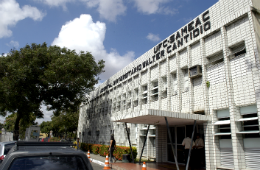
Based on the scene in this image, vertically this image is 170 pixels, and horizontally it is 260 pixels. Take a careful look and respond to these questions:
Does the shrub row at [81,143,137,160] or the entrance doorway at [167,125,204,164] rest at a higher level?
the entrance doorway at [167,125,204,164]

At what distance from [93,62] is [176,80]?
14011 millimetres

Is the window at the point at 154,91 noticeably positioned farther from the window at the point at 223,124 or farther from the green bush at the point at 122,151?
the window at the point at 223,124

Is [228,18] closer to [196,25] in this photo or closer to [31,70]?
[196,25]

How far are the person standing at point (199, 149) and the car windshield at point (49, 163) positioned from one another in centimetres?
797

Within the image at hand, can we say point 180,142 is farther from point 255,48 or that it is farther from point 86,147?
point 86,147

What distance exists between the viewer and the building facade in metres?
8.16

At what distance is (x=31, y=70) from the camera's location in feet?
66.9

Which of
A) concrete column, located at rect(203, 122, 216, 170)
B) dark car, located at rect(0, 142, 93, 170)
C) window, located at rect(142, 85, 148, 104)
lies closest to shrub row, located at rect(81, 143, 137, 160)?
window, located at rect(142, 85, 148, 104)

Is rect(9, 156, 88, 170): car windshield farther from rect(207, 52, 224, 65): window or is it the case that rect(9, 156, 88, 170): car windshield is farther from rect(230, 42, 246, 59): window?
rect(207, 52, 224, 65): window

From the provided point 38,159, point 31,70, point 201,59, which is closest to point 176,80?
point 201,59

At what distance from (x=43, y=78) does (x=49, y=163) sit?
19.2m

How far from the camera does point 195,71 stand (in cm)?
1070

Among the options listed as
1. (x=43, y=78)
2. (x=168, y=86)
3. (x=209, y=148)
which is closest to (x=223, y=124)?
(x=209, y=148)

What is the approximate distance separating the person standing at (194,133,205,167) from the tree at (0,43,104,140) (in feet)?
47.8
